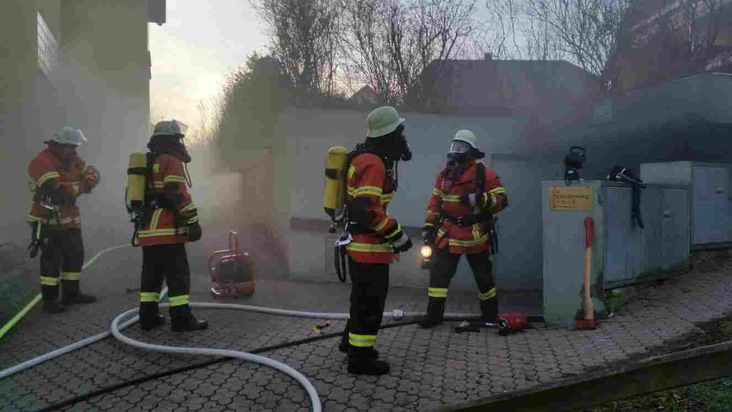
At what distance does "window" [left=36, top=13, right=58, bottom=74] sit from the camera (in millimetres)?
12320

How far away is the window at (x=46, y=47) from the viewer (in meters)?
12.3

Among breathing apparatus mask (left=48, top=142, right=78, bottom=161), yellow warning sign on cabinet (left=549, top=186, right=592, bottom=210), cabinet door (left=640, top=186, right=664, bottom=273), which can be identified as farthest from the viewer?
breathing apparatus mask (left=48, top=142, right=78, bottom=161)

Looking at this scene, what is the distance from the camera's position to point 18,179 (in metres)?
10.4

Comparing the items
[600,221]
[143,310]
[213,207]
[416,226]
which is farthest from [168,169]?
[213,207]

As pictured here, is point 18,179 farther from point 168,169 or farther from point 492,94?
point 492,94

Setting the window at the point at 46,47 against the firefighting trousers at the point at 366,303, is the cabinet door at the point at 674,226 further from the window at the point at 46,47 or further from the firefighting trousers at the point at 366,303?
the window at the point at 46,47

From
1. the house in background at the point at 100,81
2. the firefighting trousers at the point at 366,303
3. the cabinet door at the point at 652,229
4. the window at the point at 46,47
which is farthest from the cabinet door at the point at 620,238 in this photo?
the window at the point at 46,47

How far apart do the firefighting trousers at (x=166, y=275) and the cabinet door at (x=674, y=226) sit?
487cm

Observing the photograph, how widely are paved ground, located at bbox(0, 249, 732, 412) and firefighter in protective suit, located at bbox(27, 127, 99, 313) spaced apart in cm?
30

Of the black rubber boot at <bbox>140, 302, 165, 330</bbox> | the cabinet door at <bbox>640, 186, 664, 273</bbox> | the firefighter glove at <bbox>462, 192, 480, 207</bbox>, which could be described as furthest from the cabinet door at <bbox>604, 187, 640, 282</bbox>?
the black rubber boot at <bbox>140, 302, 165, 330</bbox>

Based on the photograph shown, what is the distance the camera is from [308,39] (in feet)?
37.9

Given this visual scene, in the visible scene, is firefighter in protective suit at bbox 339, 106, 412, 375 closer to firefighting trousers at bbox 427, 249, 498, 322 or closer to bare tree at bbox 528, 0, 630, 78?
firefighting trousers at bbox 427, 249, 498, 322

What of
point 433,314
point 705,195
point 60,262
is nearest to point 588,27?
point 705,195

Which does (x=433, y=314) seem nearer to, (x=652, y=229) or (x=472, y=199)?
(x=472, y=199)
